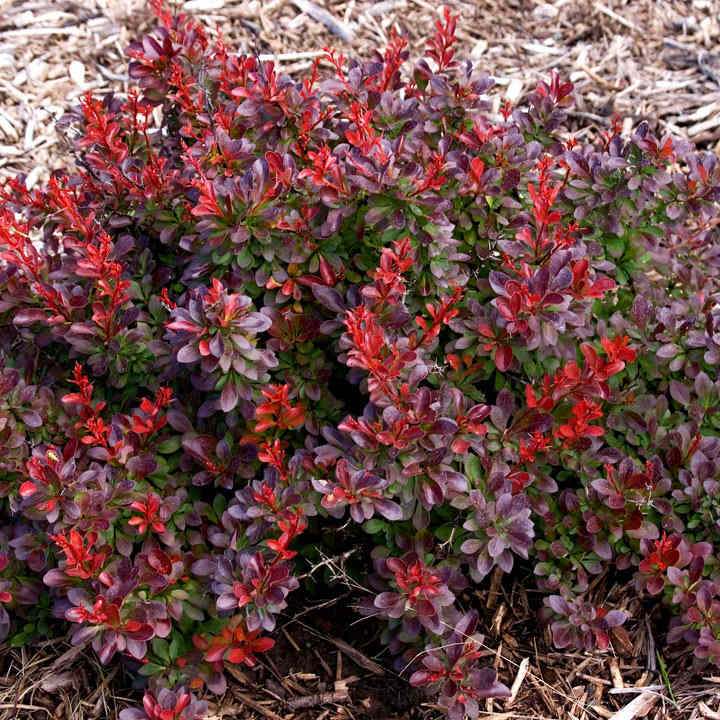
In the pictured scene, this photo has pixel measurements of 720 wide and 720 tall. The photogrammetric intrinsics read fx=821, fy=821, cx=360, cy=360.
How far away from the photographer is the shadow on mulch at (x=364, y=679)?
8.32 feet

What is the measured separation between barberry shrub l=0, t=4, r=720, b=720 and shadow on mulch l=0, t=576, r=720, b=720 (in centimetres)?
13

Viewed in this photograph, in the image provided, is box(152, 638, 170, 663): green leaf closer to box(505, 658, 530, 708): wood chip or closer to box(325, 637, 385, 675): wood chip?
box(325, 637, 385, 675): wood chip

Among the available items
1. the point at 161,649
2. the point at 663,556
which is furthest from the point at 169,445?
the point at 663,556

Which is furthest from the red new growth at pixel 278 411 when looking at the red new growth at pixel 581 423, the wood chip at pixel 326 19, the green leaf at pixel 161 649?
the wood chip at pixel 326 19

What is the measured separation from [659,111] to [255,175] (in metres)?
2.79

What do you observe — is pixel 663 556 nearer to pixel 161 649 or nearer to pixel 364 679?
pixel 364 679

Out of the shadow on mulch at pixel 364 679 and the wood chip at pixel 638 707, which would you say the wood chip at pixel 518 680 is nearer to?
the shadow on mulch at pixel 364 679

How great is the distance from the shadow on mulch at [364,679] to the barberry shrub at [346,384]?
0.43 ft

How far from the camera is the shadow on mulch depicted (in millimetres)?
2535

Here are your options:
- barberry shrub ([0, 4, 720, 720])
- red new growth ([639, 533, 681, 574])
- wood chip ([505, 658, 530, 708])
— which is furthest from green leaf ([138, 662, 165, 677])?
red new growth ([639, 533, 681, 574])

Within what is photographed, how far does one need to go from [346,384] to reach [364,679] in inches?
37.2

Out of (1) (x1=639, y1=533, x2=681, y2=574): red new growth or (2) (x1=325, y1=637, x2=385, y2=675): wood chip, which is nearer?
(1) (x1=639, y1=533, x2=681, y2=574): red new growth

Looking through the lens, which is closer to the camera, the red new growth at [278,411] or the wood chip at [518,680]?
the red new growth at [278,411]

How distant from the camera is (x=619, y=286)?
9.67 feet
